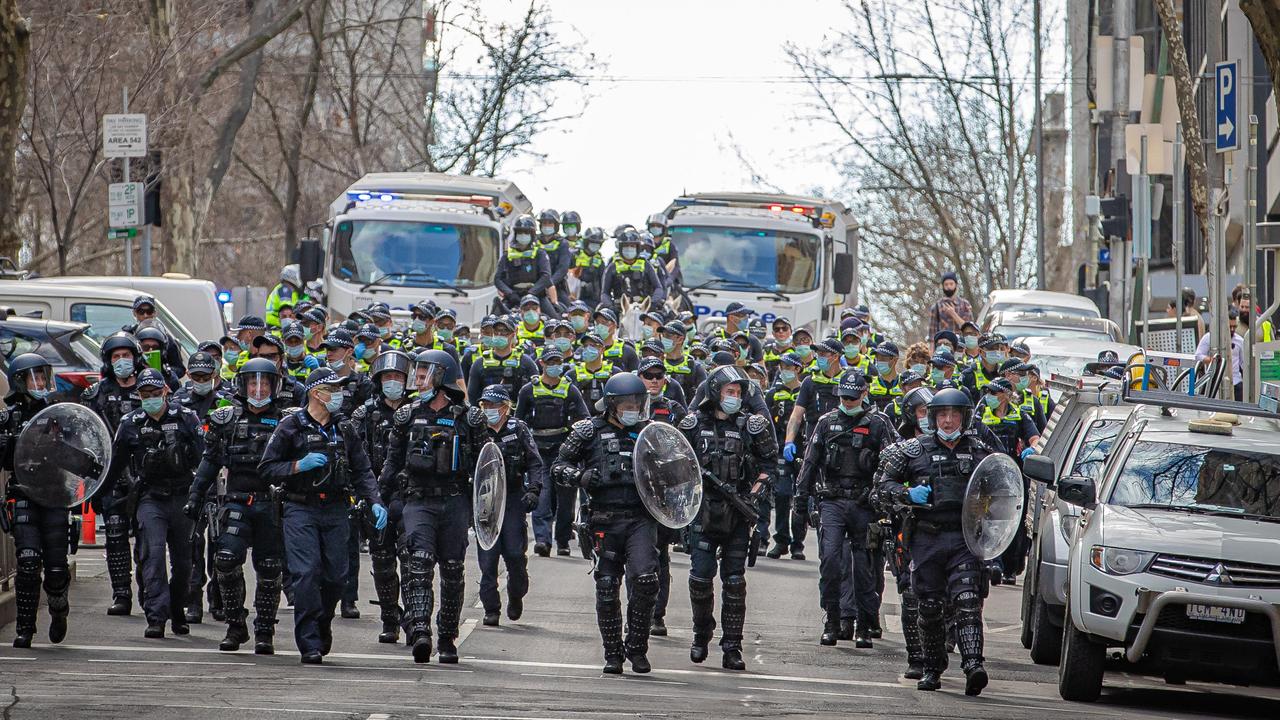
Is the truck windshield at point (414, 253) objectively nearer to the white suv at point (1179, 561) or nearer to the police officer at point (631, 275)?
the police officer at point (631, 275)

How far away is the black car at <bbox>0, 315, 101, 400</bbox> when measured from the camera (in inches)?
766

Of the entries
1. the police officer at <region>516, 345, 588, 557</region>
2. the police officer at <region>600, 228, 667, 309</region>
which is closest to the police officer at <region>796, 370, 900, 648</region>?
the police officer at <region>516, 345, 588, 557</region>

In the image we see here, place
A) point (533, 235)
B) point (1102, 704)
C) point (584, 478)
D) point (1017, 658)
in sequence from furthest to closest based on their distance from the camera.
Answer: point (533, 235) → point (1017, 658) → point (584, 478) → point (1102, 704)

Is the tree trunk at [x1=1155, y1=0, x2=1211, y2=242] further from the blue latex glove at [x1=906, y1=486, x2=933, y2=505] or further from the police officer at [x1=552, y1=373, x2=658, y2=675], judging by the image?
the police officer at [x1=552, y1=373, x2=658, y2=675]

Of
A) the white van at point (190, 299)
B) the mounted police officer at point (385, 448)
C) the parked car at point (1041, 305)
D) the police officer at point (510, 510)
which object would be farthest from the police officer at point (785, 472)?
the parked car at point (1041, 305)

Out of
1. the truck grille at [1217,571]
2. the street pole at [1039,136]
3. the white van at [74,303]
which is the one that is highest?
the street pole at [1039,136]

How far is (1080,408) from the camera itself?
1507 cm

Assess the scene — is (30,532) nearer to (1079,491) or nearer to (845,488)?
(845,488)

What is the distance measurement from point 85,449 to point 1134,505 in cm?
674

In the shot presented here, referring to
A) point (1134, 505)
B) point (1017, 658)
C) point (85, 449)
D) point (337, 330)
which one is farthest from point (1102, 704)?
point (337, 330)

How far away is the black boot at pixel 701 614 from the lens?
13258 mm

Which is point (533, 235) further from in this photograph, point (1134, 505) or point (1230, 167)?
point (1134, 505)

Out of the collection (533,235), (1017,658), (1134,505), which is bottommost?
(1017,658)

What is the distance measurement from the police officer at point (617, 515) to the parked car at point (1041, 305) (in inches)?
675
